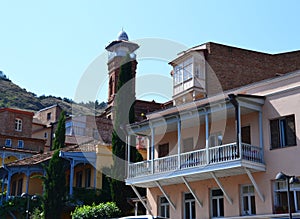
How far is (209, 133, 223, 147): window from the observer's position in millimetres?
25078

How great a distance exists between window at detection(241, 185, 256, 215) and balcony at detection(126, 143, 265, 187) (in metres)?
0.91

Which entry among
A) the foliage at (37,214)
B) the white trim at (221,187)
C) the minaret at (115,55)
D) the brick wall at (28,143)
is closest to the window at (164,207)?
the white trim at (221,187)

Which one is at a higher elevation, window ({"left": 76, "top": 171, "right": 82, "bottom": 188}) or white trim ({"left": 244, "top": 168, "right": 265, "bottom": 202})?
window ({"left": 76, "top": 171, "right": 82, "bottom": 188})

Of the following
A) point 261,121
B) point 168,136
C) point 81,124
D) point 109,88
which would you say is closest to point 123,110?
point 168,136

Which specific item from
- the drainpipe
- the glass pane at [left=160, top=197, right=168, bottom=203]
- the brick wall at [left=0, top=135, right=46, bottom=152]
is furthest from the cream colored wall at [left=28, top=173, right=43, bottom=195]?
the drainpipe

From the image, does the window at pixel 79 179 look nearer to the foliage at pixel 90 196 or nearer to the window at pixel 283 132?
the foliage at pixel 90 196

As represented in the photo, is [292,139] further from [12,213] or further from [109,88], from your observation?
[109,88]

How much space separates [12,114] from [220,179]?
125 feet

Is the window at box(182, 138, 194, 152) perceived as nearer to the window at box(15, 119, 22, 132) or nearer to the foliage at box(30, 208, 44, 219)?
the foliage at box(30, 208, 44, 219)

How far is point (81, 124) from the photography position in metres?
60.1

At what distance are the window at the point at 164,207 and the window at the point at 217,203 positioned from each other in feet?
11.9

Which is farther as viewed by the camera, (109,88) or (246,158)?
(109,88)

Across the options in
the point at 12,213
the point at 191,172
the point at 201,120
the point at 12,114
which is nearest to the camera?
the point at 191,172

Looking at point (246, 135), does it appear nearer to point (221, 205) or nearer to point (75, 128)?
point (221, 205)
